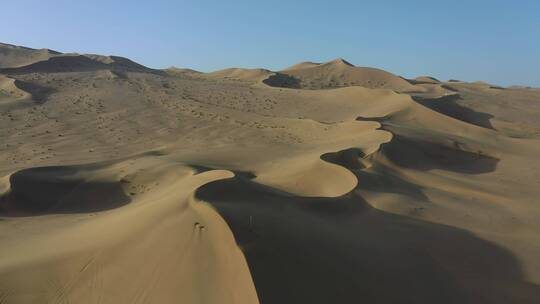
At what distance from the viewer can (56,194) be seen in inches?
345

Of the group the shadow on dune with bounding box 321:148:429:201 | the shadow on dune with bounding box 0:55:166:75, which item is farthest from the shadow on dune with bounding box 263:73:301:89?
the shadow on dune with bounding box 321:148:429:201

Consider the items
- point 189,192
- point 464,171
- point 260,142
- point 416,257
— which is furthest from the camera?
point 260,142

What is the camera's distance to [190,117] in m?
16.3

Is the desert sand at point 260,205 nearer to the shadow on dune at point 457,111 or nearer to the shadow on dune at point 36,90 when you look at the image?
the shadow on dune at point 457,111

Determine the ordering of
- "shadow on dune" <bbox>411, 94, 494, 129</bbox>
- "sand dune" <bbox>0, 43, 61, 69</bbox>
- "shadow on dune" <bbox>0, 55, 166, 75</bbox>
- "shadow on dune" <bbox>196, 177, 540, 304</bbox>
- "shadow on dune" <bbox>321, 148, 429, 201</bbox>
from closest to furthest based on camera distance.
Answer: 1. "shadow on dune" <bbox>196, 177, 540, 304</bbox>
2. "shadow on dune" <bbox>321, 148, 429, 201</bbox>
3. "shadow on dune" <bbox>411, 94, 494, 129</bbox>
4. "shadow on dune" <bbox>0, 55, 166, 75</bbox>
5. "sand dune" <bbox>0, 43, 61, 69</bbox>

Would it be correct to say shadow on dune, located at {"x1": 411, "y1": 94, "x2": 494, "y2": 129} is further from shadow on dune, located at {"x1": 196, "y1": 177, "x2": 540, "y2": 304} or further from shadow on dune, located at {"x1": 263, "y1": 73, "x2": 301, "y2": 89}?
shadow on dune, located at {"x1": 196, "y1": 177, "x2": 540, "y2": 304}

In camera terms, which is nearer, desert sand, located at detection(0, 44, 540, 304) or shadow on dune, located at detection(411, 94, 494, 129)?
desert sand, located at detection(0, 44, 540, 304)

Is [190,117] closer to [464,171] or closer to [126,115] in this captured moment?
[126,115]

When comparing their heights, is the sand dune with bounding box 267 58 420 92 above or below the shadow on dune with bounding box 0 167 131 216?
below

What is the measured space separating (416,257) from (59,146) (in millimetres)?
9561

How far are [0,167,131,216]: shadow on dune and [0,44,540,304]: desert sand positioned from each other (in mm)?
29

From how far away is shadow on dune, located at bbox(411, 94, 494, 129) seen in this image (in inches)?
714

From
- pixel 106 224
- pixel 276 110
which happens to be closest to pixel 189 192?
pixel 106 224

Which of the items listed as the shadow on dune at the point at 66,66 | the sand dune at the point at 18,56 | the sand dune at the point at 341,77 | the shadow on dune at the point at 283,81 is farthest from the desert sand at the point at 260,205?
the sand dune at the point at 18,56
